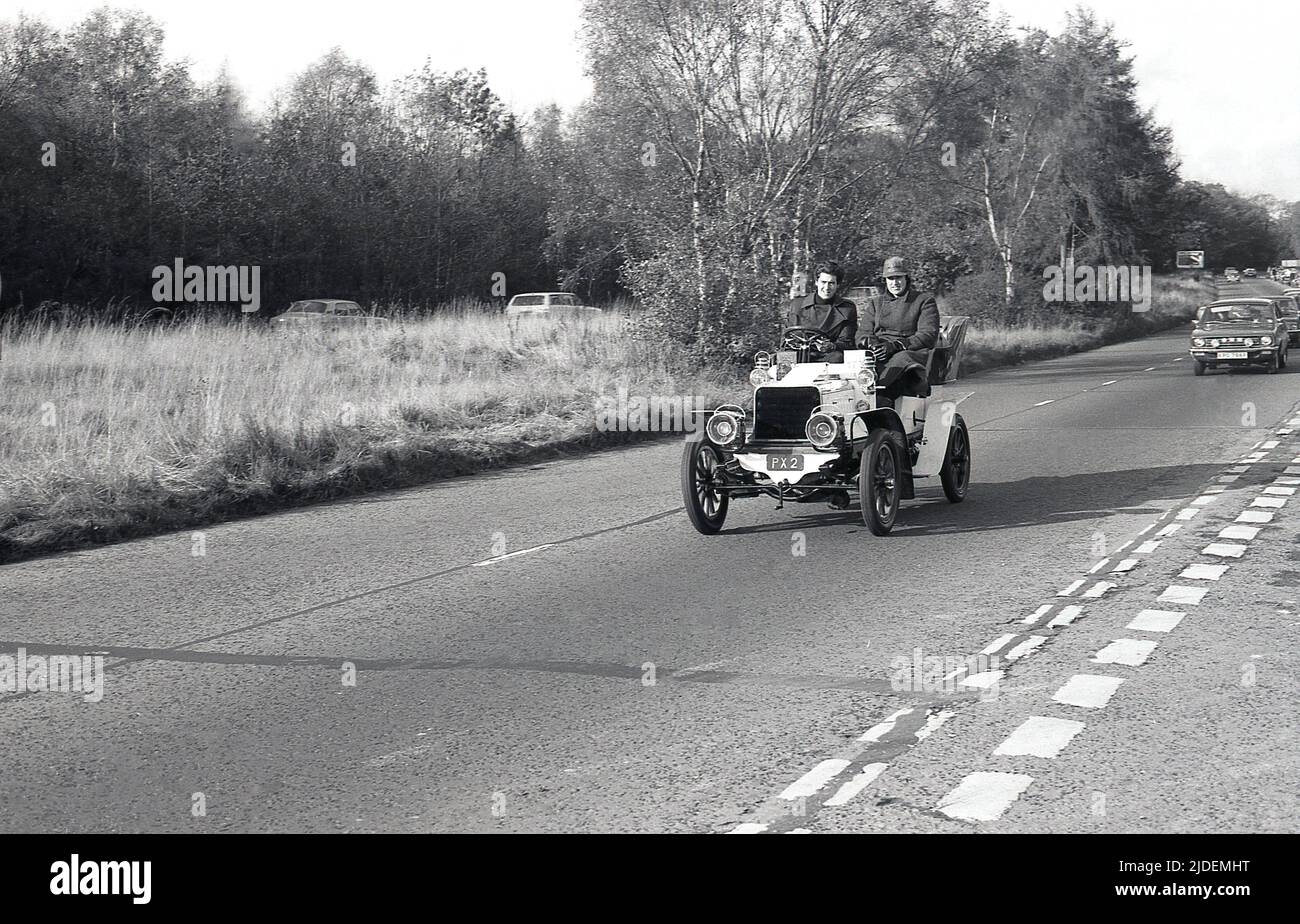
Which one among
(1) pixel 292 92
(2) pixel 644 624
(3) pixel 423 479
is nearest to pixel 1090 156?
(1) pixel 292 92

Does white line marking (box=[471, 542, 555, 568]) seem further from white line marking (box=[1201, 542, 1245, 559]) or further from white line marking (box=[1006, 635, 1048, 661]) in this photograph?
white line marking (box=[1201, 542, 1245, 559])

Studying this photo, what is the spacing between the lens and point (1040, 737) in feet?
17.8

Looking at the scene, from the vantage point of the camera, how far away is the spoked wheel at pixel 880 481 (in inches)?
394

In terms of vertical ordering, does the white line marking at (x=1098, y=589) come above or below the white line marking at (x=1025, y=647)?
above

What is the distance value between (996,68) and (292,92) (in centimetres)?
3461

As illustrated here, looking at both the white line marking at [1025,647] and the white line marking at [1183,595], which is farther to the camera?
the white line marking at [1183,595]

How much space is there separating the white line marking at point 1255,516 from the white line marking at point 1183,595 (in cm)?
279

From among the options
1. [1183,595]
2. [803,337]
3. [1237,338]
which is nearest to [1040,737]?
[1183,595]

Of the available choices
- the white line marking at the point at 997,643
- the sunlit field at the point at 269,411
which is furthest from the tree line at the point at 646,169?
the white line marking at the point at 997,643

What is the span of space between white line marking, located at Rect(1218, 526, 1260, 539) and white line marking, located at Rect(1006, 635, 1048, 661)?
140 inches

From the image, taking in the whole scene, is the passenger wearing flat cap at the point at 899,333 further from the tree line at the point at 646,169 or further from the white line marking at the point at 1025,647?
the tree line at the point at 646,169
